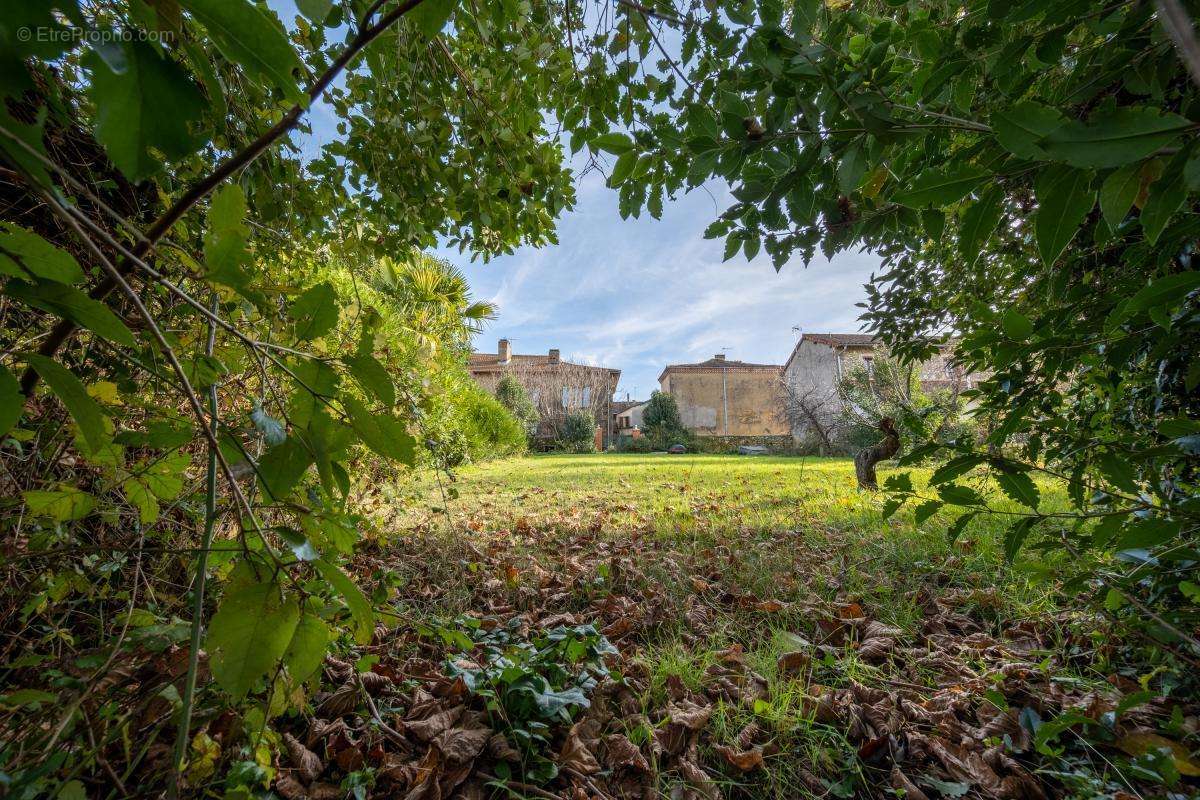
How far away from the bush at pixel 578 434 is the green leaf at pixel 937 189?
61.9ft

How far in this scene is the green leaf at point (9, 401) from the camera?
1.43 feet

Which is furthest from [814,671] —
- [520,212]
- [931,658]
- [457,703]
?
[520,212]

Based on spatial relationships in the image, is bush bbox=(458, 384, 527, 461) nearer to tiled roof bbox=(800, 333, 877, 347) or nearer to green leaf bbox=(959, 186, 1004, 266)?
green leaf bbox=(959, 186, 1004, 266)

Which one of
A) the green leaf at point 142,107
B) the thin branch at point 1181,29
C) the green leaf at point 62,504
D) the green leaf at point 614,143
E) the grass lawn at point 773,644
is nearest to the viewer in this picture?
the thin branch at point 1181,29

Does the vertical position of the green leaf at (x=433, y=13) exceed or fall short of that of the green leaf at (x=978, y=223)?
it exceeds it

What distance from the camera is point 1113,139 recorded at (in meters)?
0.52

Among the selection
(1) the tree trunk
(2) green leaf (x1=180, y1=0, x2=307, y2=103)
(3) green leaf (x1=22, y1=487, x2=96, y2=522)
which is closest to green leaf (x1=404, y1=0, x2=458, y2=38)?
(2) green leaf (x1=180, y1=0, x2=307, y2=103)

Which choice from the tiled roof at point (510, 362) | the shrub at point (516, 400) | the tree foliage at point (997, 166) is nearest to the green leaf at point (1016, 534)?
the tree foliage at point (997, 166)

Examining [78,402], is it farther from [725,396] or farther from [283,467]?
[725,396]

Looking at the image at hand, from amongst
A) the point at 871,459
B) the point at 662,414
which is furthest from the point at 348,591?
the point at 662,414

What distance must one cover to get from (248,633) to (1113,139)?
1.17 meters

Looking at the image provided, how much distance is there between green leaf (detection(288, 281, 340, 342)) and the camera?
2.18ft

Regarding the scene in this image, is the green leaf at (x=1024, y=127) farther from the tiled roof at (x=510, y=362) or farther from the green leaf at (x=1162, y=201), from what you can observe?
the tiled roof at (x=510, y=362)

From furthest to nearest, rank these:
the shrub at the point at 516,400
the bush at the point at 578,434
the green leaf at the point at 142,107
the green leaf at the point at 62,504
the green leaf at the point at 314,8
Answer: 1. the bush at the point at 578,434
2. the shrub at the point at 516,400
3. the green leaf at the point at 62,504
4. the green leaf at the point at 314,8
5. the green leaf at the point at 142,107
